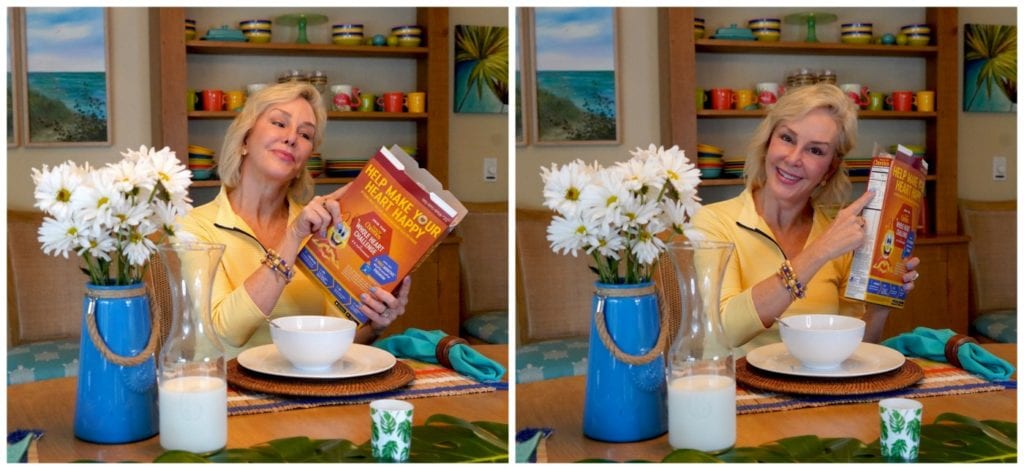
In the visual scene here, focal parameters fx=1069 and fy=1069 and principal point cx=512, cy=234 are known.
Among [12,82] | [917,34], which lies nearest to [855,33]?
[917,34]

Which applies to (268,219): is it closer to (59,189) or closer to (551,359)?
(59,189)

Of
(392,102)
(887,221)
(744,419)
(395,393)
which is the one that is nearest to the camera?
(744,419)

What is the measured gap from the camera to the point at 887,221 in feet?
6.37

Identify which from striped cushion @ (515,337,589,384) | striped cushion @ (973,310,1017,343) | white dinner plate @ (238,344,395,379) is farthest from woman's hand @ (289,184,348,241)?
striped cushion @ (973,310,1017,343)

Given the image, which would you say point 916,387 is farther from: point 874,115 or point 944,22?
point 944,22

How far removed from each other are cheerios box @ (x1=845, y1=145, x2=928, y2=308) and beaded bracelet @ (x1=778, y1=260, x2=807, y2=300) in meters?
0.09

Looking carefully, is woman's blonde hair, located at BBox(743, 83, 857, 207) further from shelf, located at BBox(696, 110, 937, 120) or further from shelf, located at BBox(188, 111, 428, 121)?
shelf, located at BBox(188, 111, 428, 121)

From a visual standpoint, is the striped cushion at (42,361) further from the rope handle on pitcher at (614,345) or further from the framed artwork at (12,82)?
the rope handle on pitcher at (614,345)

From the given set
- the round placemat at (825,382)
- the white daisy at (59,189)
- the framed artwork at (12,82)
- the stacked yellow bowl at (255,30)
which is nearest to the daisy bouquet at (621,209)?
the round placemat at (825,382)

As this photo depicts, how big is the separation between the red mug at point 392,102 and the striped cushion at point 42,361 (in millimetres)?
712

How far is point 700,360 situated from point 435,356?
607mm

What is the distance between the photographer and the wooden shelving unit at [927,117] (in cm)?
195

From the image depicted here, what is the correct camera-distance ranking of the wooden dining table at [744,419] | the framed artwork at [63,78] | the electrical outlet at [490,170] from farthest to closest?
1. the electrical outlet at [490,170]
2. the framed artwork at [63,78]
3. the wooden dining table at [744,419]

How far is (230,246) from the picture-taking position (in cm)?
202
